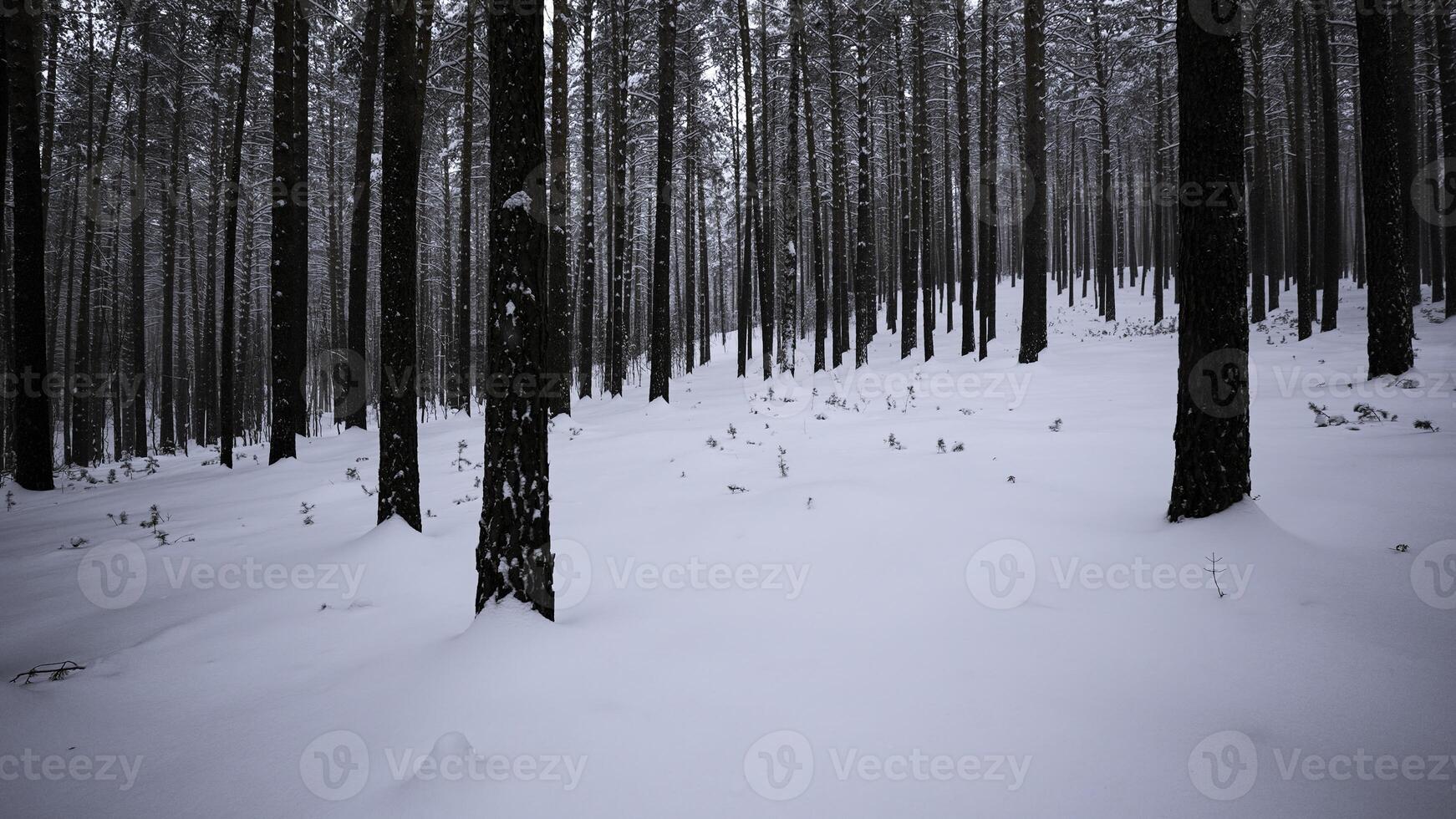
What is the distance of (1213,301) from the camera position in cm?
408

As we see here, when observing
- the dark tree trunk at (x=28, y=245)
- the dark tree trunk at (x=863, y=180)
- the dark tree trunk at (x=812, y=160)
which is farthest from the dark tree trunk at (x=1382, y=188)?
the dark tree trunk at (x=28, y=245)

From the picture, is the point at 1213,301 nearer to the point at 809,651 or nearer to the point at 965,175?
the point at 809,651

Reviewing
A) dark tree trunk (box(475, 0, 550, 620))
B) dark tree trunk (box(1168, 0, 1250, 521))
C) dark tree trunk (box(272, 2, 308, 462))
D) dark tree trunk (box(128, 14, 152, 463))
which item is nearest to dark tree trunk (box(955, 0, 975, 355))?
dark tree trunk (box(1168, 0, 1250, 521))

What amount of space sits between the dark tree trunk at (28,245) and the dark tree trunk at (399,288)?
7380 millimetres

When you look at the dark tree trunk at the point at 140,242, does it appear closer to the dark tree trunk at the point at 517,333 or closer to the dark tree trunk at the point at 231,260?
the dark tree trunk at the point at 231,260

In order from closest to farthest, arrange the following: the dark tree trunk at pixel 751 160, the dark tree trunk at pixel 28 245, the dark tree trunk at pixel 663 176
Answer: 1. the dark tree trunk at pixel 28 245
2. the dark tree trunk at pixel 663 176
3. the dark tree trunk at pixel 751 160

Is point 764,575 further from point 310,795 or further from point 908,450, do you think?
point 908,450

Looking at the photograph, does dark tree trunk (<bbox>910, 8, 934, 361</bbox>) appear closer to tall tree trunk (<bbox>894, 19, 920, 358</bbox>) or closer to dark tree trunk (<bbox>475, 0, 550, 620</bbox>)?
tall tree trunk (<bbox>894, 19, 920, 358</bbox>)

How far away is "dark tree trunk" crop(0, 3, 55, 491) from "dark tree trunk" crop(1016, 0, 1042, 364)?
17863 millimetres

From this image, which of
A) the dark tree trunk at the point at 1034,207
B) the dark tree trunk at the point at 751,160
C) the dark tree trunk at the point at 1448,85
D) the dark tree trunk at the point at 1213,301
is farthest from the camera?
the dark tree trunk at the point at 751,160

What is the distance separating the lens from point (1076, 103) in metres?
26.7

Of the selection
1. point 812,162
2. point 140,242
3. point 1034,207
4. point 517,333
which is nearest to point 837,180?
point 812,162

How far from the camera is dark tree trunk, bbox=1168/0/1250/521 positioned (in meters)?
4.03

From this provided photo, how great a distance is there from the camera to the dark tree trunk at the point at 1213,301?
4.03m
